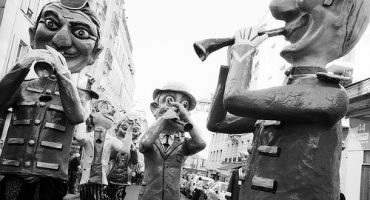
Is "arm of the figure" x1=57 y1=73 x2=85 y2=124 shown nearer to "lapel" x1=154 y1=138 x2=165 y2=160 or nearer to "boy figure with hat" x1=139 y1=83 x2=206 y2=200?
"boy figure with hat" x1=139 y1=83 x2=206 y2=200

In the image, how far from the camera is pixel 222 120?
2520 mm

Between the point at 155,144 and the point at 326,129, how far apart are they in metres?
2.47

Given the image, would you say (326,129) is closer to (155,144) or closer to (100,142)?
(155,144)

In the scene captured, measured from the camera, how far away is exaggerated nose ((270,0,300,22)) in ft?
7.41

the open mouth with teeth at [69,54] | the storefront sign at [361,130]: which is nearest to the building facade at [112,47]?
the storefront sign at [361,130]

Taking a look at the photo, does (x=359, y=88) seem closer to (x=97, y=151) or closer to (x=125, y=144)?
(x=125, y=144)

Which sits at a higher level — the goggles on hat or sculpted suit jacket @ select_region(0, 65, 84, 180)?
the goggles on hat

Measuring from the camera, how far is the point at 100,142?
6.66 meters

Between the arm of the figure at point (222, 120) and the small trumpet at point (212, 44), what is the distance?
0.59ft

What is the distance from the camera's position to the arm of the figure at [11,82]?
9.79ft

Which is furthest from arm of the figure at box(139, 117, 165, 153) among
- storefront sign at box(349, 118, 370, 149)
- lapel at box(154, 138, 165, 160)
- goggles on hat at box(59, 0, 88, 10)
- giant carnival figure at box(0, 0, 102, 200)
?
storefront sign at box(349, 118, 370, 149)

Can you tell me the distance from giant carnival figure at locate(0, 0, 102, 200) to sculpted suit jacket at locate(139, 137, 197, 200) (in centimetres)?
108

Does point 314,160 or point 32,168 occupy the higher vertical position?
point 314,160

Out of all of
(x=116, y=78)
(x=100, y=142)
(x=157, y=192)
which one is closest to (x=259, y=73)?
(x=116, y=78)
